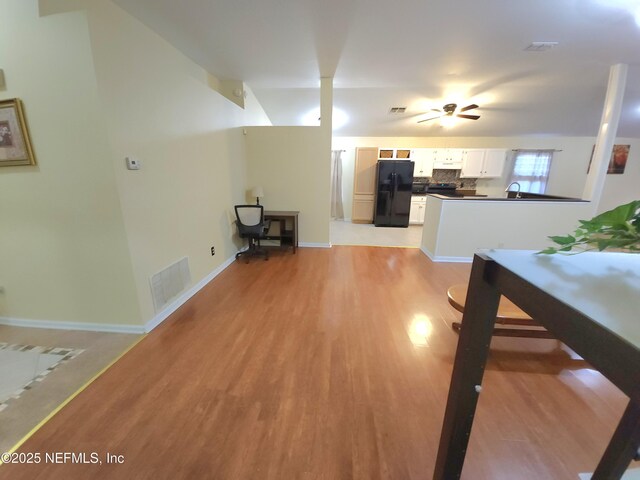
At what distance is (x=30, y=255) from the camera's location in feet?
6.57

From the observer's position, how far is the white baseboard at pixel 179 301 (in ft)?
7.02

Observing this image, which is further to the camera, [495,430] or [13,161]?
[13,161]

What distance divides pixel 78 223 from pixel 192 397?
160cm

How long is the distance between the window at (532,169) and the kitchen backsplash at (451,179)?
97 cm

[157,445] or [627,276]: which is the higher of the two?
[627,276]

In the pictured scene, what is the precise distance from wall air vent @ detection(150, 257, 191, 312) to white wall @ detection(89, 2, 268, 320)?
0.21 feet

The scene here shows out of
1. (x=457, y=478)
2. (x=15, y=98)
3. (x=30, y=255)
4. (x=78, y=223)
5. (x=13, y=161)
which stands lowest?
(x=457, y=478)

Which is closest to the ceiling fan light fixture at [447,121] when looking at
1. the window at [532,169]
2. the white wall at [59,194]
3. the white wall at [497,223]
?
the window at [532,169]

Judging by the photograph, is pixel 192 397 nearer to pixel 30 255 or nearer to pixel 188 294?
pixel 188 294

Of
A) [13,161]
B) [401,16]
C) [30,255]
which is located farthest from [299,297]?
[401,16]

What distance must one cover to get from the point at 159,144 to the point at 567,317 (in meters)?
2.75

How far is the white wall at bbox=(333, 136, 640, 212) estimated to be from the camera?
6336 mm

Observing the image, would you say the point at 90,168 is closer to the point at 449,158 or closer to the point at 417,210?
the point at 417,210

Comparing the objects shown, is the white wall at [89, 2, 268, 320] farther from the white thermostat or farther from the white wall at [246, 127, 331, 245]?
the white wall at [246, 127, 331, 245]
